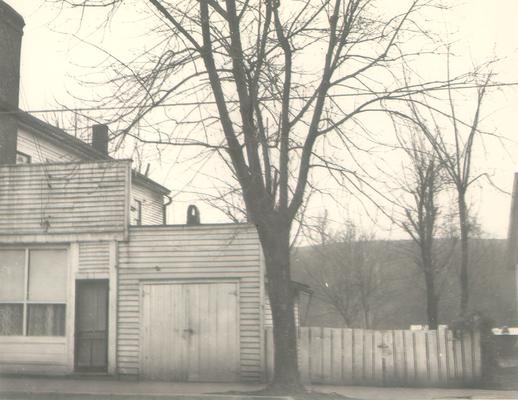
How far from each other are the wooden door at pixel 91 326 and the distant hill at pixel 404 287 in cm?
3634

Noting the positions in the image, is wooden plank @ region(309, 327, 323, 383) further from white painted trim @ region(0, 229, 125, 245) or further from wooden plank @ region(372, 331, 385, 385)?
white painted trim @ region(0, 229, 125, 245)

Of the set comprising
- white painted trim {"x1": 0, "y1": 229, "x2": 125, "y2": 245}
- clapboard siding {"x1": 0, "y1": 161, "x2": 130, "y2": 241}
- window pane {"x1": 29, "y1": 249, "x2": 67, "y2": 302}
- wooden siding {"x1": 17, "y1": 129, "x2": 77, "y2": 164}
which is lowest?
window pane {"x1": 29, "y1": 249, "x2": 67, "y2": 302}

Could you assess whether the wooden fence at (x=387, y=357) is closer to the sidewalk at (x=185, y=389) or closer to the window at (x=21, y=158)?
the sidewalk at (x=185, y=389)

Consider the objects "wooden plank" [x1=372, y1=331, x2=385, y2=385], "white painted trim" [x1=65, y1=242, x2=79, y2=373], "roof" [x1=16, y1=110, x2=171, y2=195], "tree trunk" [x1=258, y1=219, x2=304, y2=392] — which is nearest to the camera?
"tree trunk" [x1=258, y1=219, x2=304, y2=392]

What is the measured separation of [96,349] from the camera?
15367 mm

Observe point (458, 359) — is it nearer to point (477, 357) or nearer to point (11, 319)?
point (477, 357)

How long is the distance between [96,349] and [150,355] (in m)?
1.34

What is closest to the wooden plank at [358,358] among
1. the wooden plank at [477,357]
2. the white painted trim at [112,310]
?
the wooden plank at [477,357]

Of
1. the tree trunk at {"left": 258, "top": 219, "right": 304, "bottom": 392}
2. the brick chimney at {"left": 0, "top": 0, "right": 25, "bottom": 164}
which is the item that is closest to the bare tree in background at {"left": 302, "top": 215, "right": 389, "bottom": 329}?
the brick chimney at {"left": 0, "top": 0, "right": 25, "bottom": 164}

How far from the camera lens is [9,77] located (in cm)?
1897

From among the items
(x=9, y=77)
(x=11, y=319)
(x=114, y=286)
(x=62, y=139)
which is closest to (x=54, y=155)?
(x=62, y=139)

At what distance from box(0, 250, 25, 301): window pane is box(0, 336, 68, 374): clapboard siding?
990 millimetres

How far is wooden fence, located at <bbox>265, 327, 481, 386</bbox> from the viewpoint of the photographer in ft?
48.2

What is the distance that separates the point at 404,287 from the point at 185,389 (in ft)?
142
